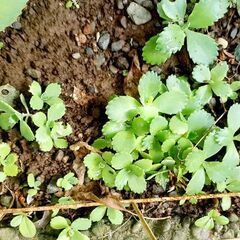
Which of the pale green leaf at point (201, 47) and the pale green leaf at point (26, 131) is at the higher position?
the pale green leaf at point (201, 47)

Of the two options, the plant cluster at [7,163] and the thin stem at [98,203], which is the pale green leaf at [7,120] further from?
the thin stem at [98,203]

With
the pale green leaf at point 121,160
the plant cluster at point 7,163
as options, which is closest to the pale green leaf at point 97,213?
the pale green leaf at point 121,160

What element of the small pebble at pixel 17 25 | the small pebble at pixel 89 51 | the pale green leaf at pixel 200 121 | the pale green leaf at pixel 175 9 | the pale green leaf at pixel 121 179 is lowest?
the pale green leaf at pixel 121 179

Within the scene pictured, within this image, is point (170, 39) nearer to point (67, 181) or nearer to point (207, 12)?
point (207, 12)

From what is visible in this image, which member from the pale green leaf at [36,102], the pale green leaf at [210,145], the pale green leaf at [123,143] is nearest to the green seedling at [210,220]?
the pale green leaf at [210,145]

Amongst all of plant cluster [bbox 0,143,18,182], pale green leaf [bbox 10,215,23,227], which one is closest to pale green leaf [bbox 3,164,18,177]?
plant cluster [bbox 0,143,18,182]

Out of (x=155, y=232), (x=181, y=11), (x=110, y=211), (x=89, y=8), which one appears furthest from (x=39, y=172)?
(x=181, y=11)

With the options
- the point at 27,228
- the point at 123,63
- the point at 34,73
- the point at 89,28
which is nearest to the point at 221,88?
the point at 123,63

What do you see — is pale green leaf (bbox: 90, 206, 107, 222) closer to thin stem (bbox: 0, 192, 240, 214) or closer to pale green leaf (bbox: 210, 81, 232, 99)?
thin stem (bbox: 0, 192, 240, 214)
